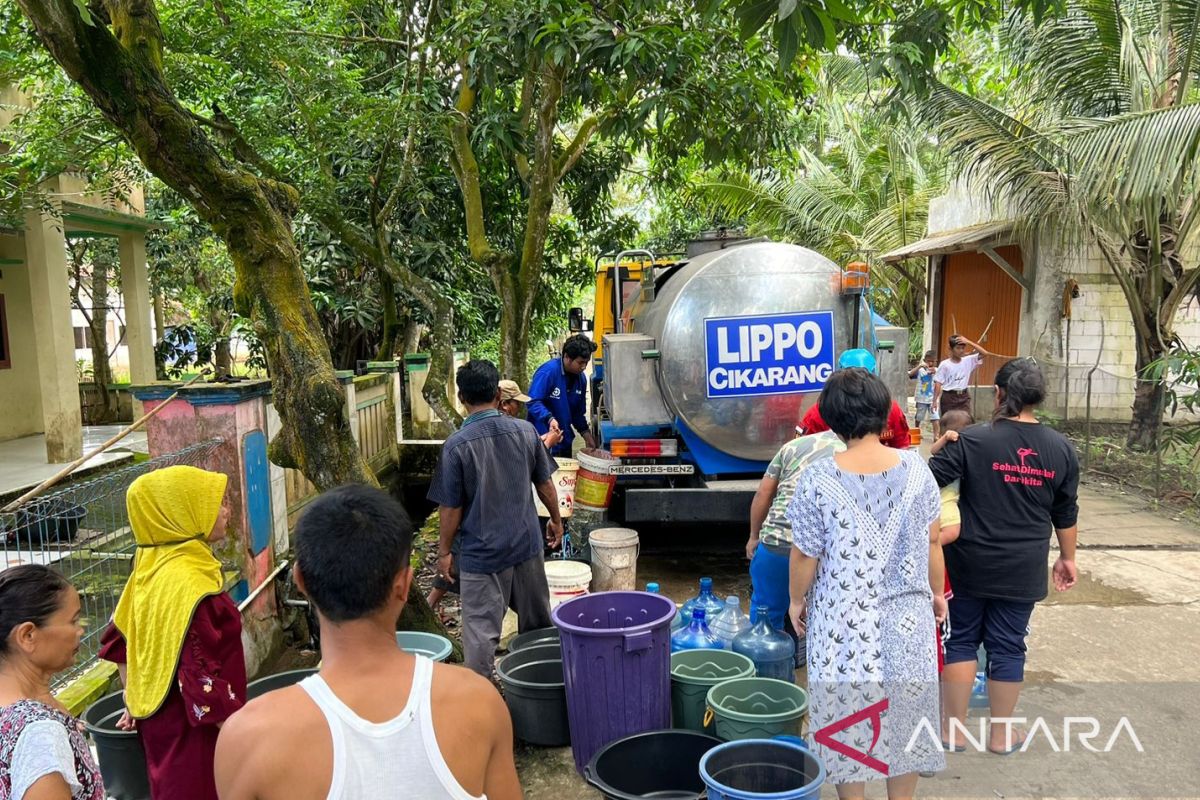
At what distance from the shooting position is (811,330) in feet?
16.9

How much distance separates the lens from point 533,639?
12.6ft

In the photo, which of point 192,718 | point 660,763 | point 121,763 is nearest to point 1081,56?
point 660,763

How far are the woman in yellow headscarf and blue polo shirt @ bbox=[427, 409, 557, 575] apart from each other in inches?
49.9

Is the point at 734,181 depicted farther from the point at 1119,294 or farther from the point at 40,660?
the point at 40,660

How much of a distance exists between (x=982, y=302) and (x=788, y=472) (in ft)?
35.8

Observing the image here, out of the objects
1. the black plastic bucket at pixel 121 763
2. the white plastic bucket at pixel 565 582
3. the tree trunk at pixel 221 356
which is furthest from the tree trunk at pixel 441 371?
the tree trunk at pixel 221 356

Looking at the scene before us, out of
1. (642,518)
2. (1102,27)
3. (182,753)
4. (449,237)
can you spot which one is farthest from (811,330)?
(449,237)

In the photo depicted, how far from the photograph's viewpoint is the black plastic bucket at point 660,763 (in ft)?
9.73

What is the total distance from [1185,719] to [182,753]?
4.09 m

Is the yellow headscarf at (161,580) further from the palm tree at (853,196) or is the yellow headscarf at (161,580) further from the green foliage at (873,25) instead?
the palm tree at (853,196)

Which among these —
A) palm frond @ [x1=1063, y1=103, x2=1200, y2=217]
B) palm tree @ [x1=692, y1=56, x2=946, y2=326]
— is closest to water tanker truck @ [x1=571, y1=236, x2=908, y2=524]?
palm frond @ [x1=1063, y1=103, x2=1200, y2=217]

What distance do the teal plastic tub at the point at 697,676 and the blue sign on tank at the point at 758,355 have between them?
1.98m

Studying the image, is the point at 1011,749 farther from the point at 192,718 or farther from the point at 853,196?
the point at 853,196

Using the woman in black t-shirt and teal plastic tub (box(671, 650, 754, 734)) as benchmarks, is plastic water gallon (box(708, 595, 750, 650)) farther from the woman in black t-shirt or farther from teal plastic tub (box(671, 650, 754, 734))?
the woman in black t-shirt
